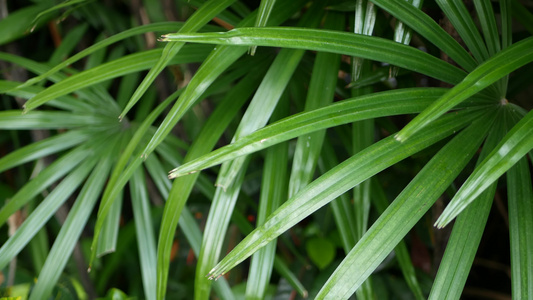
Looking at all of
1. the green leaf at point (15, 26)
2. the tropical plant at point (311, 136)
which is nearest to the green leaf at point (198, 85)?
the tropical plant at point (311, 136)

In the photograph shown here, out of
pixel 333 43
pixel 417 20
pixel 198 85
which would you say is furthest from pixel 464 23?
pixel 198 85

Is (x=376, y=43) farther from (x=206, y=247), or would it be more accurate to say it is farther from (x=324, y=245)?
(x=324, y=245)

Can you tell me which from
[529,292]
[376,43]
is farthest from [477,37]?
[529,292]

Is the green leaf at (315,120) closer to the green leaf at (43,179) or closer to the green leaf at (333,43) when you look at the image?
the green leaf at (333,43)

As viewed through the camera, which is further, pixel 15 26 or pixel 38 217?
pixel 15 26

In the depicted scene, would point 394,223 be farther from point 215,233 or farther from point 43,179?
point 43,179

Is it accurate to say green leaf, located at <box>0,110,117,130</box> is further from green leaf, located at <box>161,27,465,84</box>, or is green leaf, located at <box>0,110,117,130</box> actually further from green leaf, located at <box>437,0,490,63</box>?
green leaf, located at <box>437,0,490,63</box>
